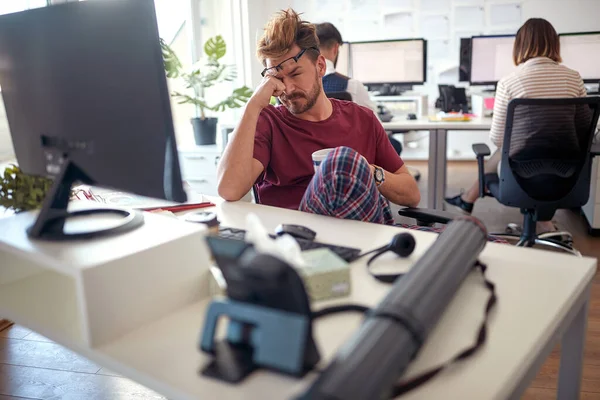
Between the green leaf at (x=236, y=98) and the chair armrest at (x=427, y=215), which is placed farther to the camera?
the green leaf at (x=236, y=98)

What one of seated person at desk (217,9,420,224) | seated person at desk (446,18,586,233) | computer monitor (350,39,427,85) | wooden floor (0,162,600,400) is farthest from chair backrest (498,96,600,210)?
computer monitor (350,39,427,85)

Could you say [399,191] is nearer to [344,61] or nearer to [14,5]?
[14,5]

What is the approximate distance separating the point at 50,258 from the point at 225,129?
2.96m

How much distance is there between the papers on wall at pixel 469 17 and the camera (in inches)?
213

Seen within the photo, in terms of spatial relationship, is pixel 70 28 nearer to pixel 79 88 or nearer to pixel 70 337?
pixel 79 88

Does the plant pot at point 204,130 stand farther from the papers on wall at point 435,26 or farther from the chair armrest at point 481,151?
the papers on wall at point 435,26

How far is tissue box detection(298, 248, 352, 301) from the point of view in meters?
0.89

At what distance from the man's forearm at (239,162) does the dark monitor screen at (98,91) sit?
616mm

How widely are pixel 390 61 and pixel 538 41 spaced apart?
1.58 metres

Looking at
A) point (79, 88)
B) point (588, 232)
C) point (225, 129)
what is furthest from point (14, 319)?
point (588, 232)

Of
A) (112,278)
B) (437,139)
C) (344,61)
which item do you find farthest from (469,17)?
(112,278)

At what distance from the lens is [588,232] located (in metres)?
3.45

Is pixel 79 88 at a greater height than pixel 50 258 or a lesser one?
greater

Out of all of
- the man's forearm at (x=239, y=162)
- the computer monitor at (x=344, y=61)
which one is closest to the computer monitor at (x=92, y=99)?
the man's forearm at (x=239, y=162)
